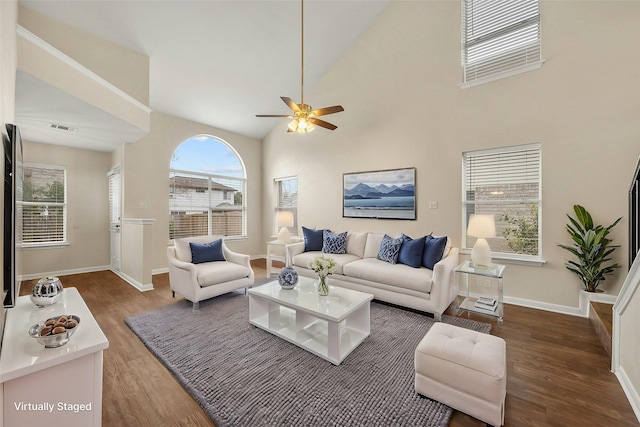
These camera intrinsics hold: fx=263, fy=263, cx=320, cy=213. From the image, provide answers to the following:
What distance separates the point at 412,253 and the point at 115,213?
5.61 m

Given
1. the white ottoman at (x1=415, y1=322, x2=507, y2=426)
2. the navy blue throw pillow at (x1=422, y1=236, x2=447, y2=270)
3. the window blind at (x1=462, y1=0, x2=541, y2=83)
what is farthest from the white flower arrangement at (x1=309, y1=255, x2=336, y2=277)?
the window blind at (x1=462, y1=0, x2=541, y2=83)

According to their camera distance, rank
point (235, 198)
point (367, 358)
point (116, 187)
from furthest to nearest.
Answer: point (235, 198) → point (116, 187) → point (367, 358)

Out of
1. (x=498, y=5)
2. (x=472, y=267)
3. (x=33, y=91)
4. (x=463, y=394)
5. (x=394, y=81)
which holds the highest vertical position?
(x=498, y=5)

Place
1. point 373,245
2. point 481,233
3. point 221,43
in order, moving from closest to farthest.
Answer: point 481,233 → point 221,43 → point 373,245

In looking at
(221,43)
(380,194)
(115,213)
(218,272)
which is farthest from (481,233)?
(115,213)

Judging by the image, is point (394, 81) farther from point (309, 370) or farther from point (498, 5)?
point (309, 370)

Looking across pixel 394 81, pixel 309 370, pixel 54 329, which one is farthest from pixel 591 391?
pixel 394 81

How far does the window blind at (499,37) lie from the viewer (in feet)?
11.0

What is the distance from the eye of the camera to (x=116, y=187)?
5168mm

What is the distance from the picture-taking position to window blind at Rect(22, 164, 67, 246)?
4770 mm

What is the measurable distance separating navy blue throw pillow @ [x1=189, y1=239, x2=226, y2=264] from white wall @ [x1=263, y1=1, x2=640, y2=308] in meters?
2.14

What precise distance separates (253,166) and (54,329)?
5716 mm

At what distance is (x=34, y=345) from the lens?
1.31m

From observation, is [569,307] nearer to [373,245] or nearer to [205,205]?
[373,245]
